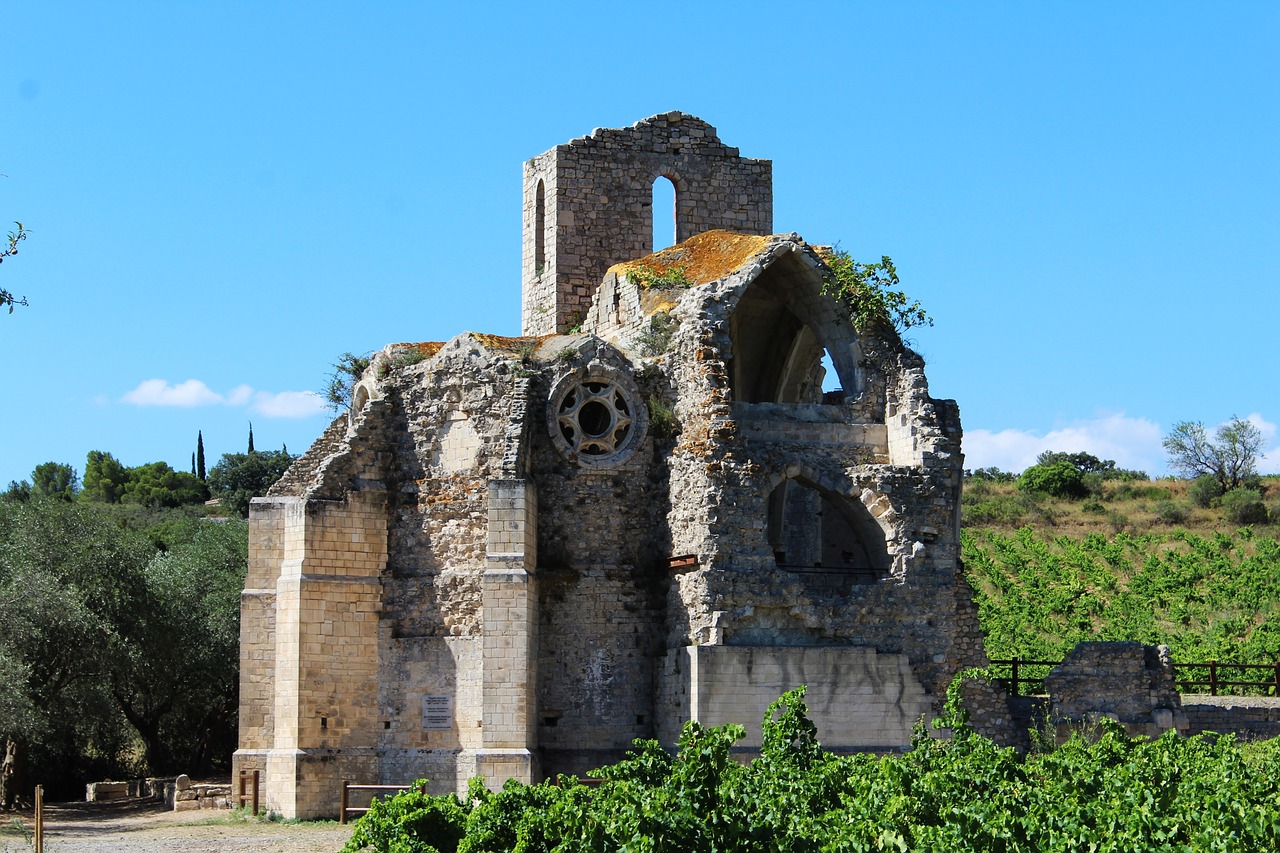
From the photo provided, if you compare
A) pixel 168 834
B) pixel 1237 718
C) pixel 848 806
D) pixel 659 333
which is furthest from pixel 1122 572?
pixel 848 806

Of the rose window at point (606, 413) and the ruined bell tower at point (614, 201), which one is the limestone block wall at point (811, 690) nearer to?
the rose window at point (606, 413)

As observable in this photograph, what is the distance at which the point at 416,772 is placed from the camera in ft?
77.8

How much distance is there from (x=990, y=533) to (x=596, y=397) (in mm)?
34547

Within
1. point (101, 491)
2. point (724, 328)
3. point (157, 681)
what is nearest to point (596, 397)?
point (724, 328)

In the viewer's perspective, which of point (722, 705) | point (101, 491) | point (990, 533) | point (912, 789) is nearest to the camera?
point (912, 789)

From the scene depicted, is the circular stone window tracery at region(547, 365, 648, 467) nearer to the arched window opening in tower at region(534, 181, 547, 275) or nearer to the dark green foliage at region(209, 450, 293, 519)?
the arched window opening in tower at region(534, 181, 547, 275)

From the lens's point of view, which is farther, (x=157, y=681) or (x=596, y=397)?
(x=157, y=681)

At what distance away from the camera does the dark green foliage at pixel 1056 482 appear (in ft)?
215

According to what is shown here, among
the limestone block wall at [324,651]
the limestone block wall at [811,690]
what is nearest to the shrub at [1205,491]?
the limestone block wall at [811,690]

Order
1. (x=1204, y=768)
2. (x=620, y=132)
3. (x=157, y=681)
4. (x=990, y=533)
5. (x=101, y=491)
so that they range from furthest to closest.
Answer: (x=101, y=491) < (x=990, y=533) < (x=157, y=681) < (x=620, y=132) < (x=1204, y=768)

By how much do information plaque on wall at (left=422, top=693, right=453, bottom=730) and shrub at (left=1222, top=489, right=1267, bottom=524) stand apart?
43263 mm

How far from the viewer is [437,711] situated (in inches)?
938

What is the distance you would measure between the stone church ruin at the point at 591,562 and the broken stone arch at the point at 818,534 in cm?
11

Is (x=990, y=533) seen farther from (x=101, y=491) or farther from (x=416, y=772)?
(x=101, y=491)
